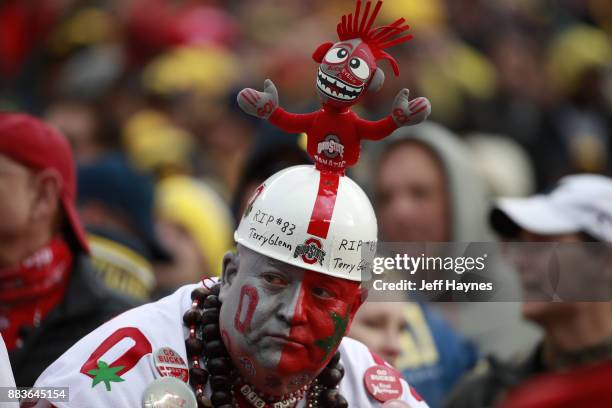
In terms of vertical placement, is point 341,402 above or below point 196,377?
above

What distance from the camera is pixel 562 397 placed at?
8.23 ft

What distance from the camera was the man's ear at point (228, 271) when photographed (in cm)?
447

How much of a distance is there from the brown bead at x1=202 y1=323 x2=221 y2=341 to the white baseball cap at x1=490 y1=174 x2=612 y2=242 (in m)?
2.24

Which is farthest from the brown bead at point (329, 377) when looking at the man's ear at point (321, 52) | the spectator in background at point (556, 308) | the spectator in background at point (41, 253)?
the spectator in background at point (41, 253)

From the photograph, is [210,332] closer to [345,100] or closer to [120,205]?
[345,100]

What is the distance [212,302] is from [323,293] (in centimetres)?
43

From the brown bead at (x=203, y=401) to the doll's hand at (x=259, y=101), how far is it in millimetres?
935

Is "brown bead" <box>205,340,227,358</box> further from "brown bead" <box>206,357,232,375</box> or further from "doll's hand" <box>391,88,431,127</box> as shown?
"doll's hand" <box>391,88,431,127</box>

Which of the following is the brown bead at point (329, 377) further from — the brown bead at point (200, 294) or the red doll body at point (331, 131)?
the red doll body at point (331, 131)

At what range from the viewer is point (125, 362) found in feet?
14.3

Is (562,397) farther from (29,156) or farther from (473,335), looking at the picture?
(473,335)

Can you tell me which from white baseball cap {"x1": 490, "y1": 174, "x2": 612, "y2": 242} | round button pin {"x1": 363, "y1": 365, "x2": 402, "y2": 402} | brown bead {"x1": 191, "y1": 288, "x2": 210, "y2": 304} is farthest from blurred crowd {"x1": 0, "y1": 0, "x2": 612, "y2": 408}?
brown bead {"x1": 191, "y1": 288, "x2": 210, "y2": 304}

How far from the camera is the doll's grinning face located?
4.25 m

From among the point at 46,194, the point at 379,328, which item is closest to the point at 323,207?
the point at 379,328
